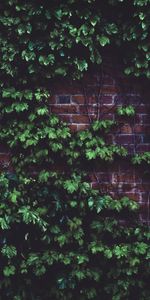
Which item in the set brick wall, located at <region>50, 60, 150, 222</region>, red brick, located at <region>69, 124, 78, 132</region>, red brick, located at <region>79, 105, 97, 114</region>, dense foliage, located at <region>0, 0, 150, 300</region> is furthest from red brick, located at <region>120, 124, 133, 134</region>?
red brick, located at <region>69, 124, 78, 132</region>

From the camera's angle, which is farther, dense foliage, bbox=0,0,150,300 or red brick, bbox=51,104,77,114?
red brick, bbox=51,104,77,114

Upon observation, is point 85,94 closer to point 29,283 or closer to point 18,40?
point 18,40

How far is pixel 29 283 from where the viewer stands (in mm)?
3355

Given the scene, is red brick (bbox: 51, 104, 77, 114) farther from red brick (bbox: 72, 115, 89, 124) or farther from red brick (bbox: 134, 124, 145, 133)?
red brick (bbox: 134, 124, 145, 133)

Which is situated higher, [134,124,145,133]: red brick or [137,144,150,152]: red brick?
[134,124,145,133]: red brick

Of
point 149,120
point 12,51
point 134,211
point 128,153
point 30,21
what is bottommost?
point 134,211

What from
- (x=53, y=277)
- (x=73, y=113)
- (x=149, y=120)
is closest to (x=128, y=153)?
(x=149, y=120)

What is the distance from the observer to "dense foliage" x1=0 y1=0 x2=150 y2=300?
3.30 meters

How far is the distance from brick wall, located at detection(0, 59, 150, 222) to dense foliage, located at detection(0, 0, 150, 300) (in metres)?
0.09

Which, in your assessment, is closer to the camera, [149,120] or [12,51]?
[12,51]

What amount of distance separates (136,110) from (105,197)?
746 millimetres

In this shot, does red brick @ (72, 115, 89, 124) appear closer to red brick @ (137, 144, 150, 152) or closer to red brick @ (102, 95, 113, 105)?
red brick @ (102, 95, 113, 105)

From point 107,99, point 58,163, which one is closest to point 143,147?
point 107,99

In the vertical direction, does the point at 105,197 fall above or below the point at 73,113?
below
